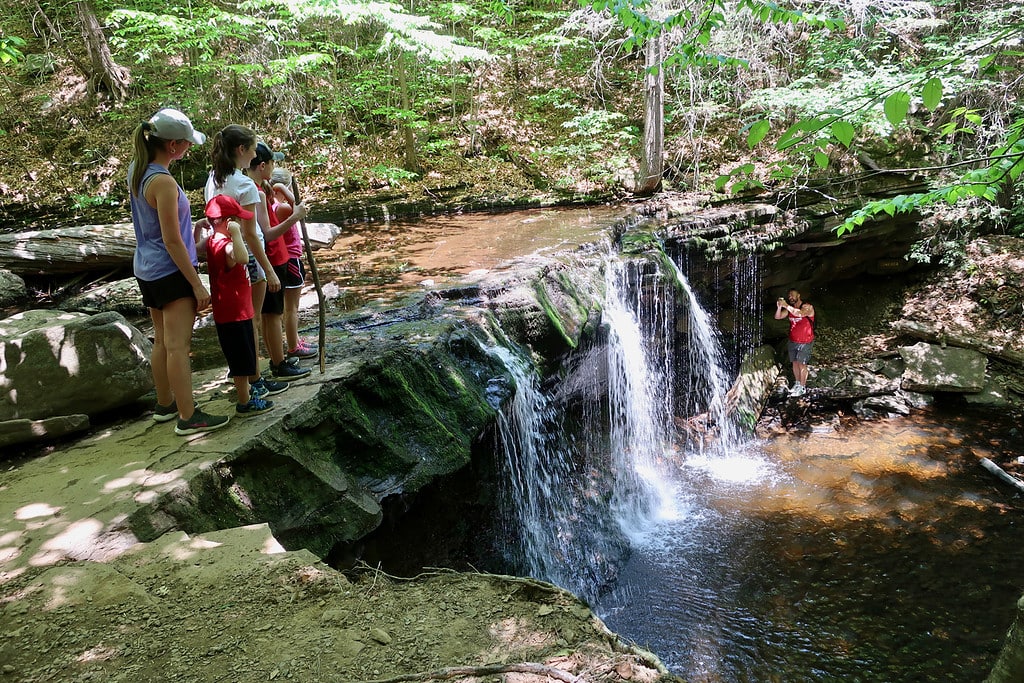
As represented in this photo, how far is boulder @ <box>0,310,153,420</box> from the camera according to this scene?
3705mm

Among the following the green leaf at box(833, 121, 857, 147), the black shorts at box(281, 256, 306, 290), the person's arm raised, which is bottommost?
the black shorts at box(281, 256, 306, 290)

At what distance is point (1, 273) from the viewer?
266 inches

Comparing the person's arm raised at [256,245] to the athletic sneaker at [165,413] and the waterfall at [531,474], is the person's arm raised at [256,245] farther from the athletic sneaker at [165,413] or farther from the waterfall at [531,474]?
the waterfall at [531,474]

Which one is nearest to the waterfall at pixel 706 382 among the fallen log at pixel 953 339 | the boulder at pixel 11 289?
the fallen log at pixel 953 339

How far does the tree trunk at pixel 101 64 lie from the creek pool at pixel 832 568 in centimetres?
1405

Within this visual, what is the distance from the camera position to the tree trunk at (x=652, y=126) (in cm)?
1028

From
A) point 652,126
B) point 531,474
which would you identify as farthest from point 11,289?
point 652,126

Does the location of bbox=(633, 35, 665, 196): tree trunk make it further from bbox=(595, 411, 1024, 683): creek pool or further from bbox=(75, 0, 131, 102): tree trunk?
bbox=(75, 0, 131, 102): tree trunk

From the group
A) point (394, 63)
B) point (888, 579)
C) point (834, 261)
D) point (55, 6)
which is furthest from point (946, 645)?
point (55, 6)

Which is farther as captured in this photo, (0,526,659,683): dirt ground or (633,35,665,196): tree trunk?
(633,35,665,196): tree trunk

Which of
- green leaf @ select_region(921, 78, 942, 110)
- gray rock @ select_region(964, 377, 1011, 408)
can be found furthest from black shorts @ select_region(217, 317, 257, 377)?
gray rock @ select_region(964, 377, 1011, 408)

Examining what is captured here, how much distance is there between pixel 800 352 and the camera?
1002cm

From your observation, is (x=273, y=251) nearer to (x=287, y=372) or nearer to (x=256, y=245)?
(x=256, y=245)

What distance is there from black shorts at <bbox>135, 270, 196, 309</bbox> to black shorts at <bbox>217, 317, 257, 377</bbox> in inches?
12.0
